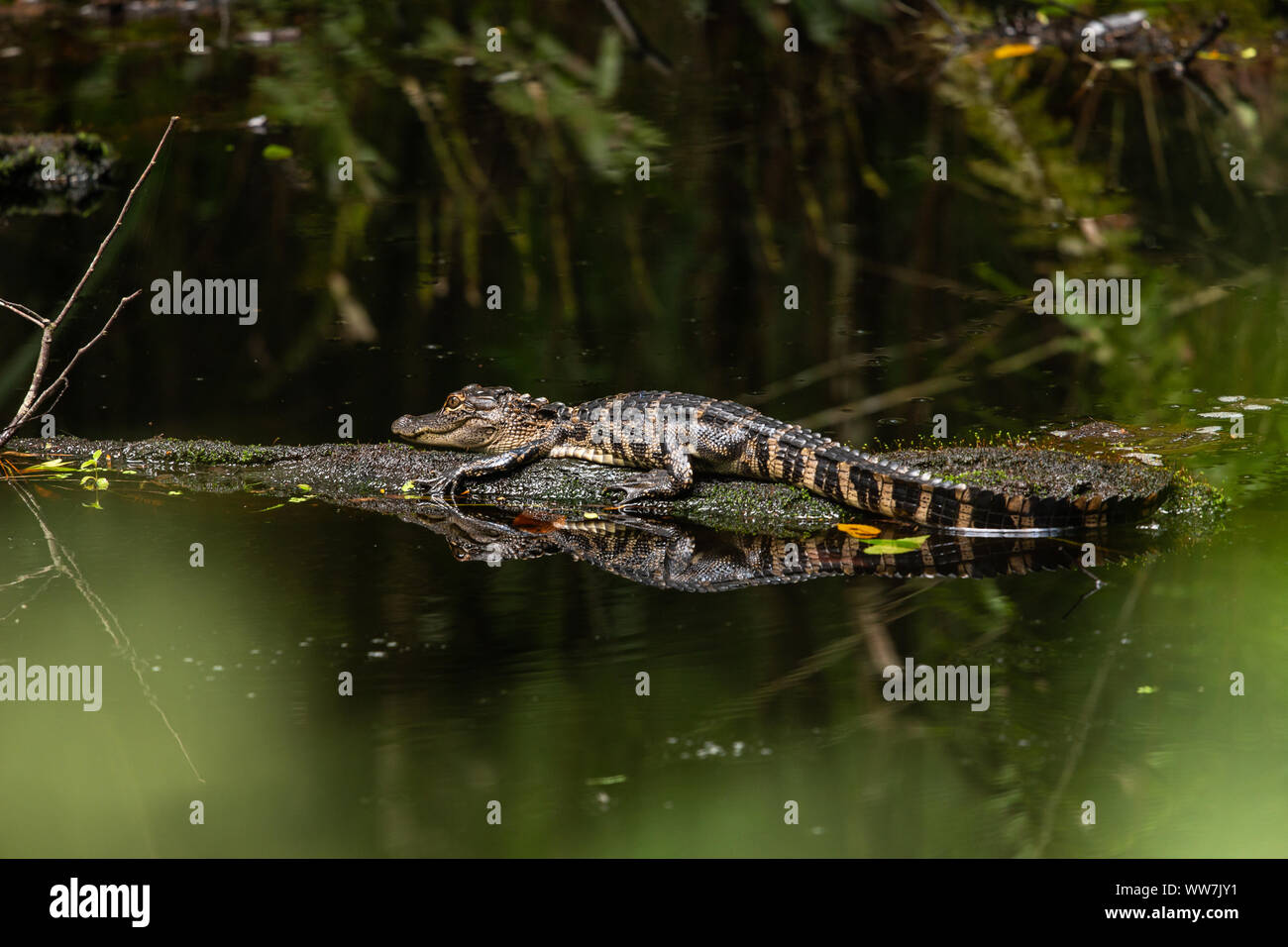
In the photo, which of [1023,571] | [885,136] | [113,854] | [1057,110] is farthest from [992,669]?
[1057,110]

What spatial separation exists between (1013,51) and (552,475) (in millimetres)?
10342

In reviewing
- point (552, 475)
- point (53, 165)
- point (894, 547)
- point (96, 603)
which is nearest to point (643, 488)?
point (552, 475)

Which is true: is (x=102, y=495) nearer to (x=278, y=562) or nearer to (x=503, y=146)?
(x=278, y=562)

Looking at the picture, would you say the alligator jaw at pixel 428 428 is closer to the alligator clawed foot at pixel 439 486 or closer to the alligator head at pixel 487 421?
the alligator head at pixel 487 421

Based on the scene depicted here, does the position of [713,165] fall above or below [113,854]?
above

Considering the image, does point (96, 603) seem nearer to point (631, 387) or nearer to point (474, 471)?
point (474, 471)

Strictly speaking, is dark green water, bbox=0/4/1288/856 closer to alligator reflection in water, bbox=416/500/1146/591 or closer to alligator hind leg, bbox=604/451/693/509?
alligator reflection in water, bbox=416/500/1146/591

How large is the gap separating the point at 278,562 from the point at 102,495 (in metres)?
1.28

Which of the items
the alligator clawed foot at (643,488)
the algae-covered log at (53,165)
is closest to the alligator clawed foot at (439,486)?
the alligator clawed foot at (643,488)

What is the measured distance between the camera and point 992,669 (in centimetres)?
413

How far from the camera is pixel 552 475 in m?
5.92

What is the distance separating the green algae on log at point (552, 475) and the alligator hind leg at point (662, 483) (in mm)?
51

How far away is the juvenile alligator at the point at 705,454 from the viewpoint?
518 centimetres

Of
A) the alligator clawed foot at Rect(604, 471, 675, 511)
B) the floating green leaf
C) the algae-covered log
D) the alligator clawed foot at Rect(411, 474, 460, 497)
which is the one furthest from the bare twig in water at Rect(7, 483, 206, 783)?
the algae-covered log
